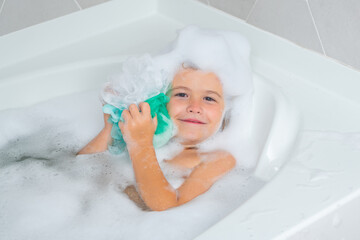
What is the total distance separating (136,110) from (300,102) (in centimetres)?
52

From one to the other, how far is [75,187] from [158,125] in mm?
308

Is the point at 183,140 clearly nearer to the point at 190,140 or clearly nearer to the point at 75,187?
the point at 190,140

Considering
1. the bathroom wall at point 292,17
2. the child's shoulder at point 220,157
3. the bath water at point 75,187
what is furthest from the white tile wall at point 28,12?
the child's shoulder at point 220,157

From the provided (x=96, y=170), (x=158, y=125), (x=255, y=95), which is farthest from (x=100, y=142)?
(x=255, y=95)

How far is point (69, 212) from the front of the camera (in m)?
1.30

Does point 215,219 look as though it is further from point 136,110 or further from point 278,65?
point 278,65

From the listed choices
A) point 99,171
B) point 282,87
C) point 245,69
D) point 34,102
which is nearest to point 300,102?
point 282,87

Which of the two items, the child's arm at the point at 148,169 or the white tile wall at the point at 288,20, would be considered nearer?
the child's arm at the point at 148,169

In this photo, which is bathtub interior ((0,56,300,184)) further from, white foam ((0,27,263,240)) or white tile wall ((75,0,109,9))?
white tile wall ((75,0,109,9))

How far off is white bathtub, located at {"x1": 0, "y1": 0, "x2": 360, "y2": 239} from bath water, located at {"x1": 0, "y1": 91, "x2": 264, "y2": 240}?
0.28ft

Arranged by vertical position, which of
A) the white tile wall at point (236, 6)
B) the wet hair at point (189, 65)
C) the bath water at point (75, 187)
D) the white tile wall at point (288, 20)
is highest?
the white tile wall at point (288, 20)

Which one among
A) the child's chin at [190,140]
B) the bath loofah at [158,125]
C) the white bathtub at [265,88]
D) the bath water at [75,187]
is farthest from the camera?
the child's chin at [190,140]

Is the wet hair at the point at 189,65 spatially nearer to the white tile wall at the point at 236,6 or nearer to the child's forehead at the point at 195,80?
the child's forehead at the point at 195,80

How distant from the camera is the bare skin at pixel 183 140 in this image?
129 cm
